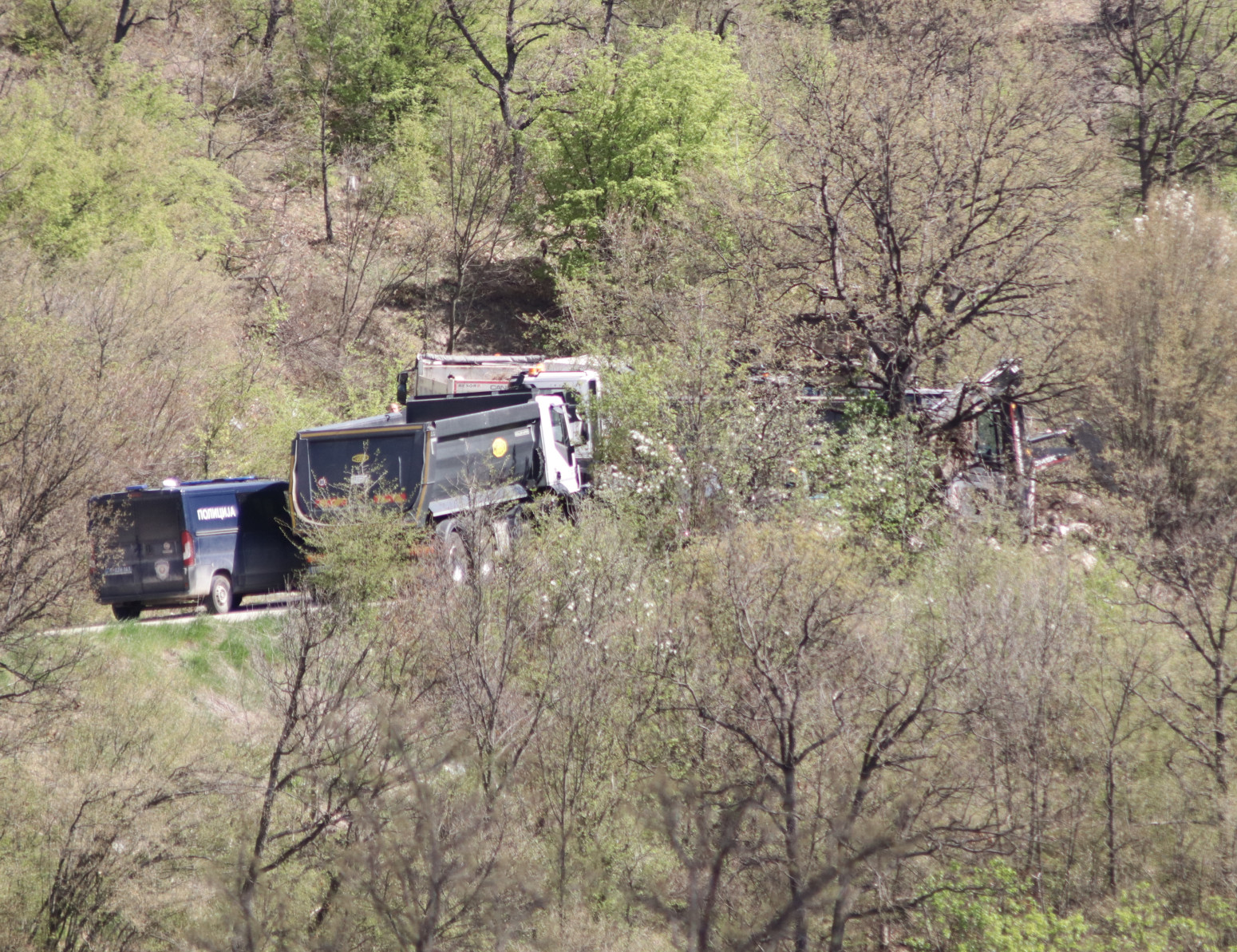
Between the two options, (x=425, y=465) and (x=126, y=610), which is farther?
(x=126, y=610)

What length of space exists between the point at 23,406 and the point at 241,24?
34.2m

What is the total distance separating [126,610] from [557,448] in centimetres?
671

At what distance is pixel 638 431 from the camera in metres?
16.2

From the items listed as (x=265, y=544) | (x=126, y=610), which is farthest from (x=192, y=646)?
(x=265, y=544)

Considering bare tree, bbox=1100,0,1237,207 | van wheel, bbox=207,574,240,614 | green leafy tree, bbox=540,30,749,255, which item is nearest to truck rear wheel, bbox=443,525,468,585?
van wheel, bbox=207,574,240,614

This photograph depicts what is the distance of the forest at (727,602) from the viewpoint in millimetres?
11000

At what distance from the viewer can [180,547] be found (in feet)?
49.3

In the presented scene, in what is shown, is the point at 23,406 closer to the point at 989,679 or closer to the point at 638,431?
the point at 638,431

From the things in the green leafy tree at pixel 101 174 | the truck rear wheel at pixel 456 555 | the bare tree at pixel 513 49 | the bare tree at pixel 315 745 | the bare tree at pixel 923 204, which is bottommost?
the bare tree at pixel 315 745

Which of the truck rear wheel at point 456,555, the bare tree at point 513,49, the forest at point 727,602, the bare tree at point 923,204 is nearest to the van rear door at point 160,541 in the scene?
the forest at point 727,602

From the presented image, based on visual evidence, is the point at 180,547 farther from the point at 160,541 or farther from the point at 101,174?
the point at 101,174

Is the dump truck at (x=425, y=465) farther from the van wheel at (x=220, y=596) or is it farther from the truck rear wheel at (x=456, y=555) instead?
the van wheel at (x=220, y=596)

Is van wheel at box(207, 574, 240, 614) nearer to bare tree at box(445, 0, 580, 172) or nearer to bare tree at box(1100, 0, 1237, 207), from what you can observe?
bare tree at box(445, 0, 580, 172)

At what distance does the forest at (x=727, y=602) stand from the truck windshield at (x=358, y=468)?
2.41 ft
